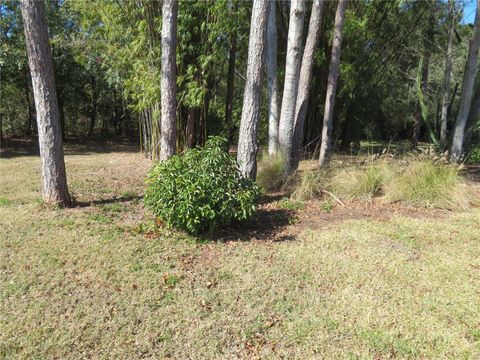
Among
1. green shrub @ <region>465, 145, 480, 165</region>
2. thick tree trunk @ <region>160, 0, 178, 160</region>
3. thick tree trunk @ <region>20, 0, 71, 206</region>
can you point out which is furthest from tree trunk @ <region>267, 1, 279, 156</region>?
green shrub @ <region>465, 145, 480, 165</region>

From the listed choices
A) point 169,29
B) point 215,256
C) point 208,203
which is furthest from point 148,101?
point 215,256

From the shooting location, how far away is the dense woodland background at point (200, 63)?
259 inches

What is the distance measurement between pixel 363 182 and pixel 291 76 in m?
2.16

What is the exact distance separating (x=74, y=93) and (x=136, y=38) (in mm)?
8594

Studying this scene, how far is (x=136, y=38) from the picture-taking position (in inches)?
267

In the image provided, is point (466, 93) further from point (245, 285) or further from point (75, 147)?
point (75, 147)

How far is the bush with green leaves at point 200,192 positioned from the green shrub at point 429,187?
2.37 metres

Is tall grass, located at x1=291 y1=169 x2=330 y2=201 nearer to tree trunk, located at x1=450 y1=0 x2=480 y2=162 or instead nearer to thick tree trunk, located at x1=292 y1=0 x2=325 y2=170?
thick tree trunk, located at x1=292 y1=0 x2=325 y2=170

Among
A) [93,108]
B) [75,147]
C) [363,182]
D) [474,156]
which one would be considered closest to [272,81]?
[363,182]

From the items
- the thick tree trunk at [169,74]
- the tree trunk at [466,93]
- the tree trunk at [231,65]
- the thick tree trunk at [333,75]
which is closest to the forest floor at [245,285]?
the thick tree trunk at [169,74]

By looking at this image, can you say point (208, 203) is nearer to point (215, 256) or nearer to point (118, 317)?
point (215, 256)

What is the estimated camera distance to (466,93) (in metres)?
6.77

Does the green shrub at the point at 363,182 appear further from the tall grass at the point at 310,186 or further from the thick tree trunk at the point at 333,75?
the thick tree trunk at the point at 333,75

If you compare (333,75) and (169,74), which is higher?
(333,75)
